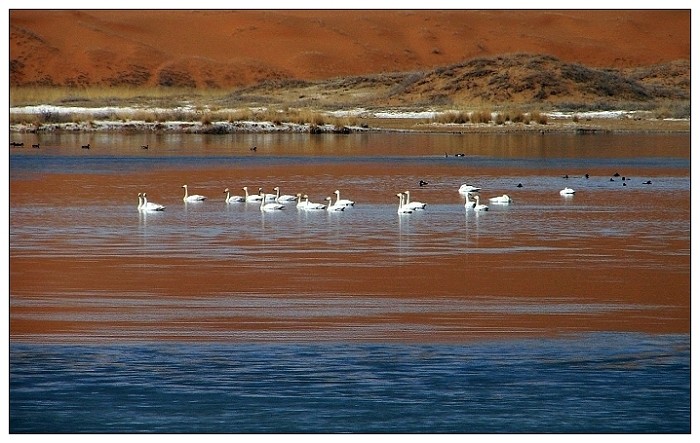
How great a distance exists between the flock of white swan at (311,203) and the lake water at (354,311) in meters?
0.20

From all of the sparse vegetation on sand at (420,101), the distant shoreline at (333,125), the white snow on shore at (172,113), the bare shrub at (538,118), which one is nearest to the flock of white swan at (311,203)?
the sparse vegetation on sand at (420,101)

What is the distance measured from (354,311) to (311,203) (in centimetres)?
981

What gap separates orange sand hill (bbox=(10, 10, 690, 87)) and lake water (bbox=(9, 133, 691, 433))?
22.7 ft

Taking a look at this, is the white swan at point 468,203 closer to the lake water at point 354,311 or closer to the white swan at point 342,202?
the lake water at point 354,311

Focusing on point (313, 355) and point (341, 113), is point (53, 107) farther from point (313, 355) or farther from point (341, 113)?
point (313, 355)

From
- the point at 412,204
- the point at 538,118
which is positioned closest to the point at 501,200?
the point at 412,204

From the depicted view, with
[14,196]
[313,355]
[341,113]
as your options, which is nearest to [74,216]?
[14,196]

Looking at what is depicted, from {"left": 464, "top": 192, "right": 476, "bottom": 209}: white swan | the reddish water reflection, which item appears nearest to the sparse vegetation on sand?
the reddish water reflection

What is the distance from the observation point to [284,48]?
51562mm

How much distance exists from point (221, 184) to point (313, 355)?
15.9 metres

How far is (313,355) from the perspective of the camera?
9.31 meters

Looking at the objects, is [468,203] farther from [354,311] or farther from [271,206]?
[354,311]

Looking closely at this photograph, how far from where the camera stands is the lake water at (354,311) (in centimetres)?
796

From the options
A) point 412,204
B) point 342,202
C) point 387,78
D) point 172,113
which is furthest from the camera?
point 387,78
